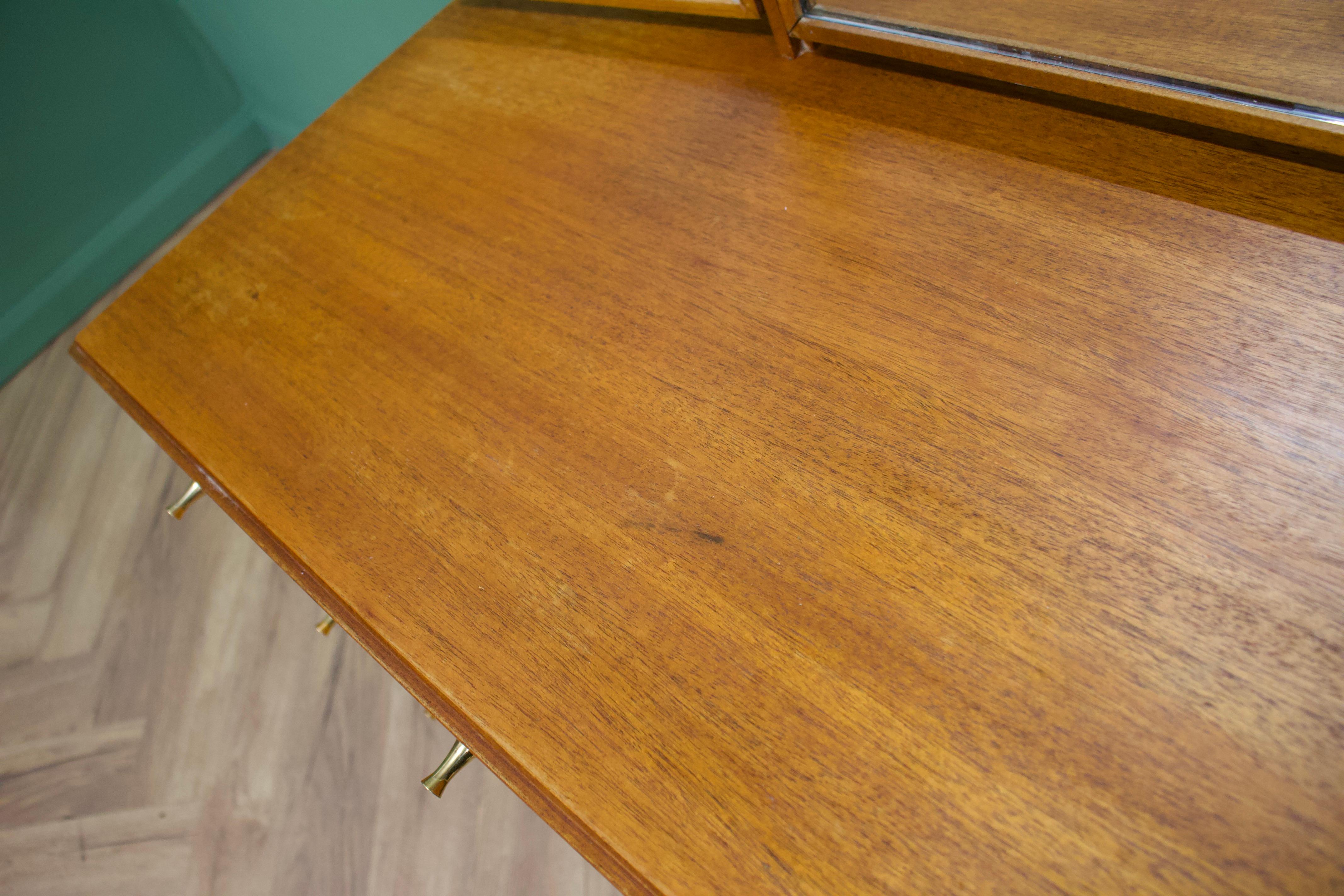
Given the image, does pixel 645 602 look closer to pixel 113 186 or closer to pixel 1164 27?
pixel 1164 27

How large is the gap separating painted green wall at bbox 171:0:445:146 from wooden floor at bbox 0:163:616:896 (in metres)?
0.97

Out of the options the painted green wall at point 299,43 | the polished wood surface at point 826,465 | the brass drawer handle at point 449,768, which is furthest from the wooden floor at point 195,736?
the painted green wall at point 299,43

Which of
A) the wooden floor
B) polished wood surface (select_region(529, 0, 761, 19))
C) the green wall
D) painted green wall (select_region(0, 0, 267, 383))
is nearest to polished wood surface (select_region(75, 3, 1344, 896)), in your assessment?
polished wood surface (select_region(529, 0, 761, 19))

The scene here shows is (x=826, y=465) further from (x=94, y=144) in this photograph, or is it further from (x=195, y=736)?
(x=94, y=144)

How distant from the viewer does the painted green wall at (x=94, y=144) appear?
71.8 inches

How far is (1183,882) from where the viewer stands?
405mm

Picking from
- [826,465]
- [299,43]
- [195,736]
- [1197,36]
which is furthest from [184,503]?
[299,43]

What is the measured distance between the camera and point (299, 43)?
184cm

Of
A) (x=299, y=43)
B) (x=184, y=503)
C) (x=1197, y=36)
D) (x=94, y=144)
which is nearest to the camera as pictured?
(x=1197, y=36)

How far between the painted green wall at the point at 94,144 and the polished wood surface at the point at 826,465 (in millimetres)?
1450

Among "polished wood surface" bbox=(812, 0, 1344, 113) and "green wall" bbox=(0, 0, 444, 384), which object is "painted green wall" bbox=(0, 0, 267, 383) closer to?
"green wall" bbox=(0, 0, 444, 384)

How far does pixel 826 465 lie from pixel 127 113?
2211 millimetres

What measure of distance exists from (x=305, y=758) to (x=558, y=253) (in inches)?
43.3

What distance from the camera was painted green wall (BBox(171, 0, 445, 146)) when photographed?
160cm
